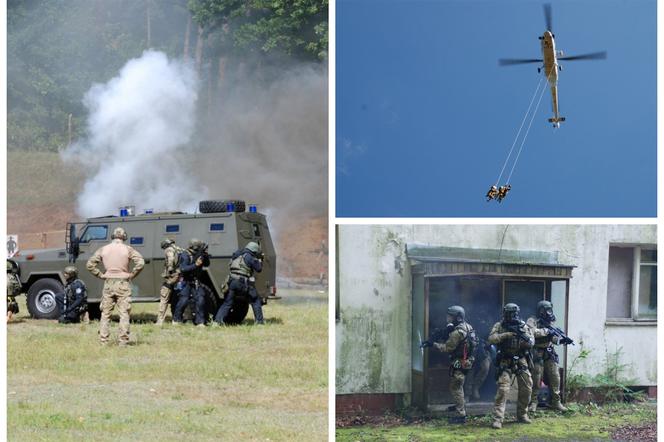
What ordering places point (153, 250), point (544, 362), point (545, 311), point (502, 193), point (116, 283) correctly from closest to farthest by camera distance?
point (545, 311) < point (544, 362) < point (502, 193) < point (116, 283) < point (153, 250)

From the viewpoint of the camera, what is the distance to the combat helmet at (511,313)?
501 inches

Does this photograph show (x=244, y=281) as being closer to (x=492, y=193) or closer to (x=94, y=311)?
(x=94, y=311)

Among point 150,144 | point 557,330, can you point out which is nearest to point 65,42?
point 150,144

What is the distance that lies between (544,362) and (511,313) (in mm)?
715

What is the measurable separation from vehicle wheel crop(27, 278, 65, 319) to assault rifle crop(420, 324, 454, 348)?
21.5 feet

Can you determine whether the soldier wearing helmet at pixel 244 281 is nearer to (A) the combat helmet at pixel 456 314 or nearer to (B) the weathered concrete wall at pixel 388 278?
→ (B) the weathered concrete wall at pixel 388 278

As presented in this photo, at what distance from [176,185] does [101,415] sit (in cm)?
934

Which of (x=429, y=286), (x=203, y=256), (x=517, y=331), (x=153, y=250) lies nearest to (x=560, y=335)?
(x=517, y=331)

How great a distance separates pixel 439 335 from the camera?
12812 millimetres

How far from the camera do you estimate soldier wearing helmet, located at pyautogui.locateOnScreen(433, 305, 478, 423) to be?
41.8ft

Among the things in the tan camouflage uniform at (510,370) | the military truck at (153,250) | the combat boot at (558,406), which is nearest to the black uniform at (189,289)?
the military truck at (153,250)

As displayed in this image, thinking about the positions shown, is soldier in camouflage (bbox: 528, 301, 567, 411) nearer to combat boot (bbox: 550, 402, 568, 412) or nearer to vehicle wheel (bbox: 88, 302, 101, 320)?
combat boot (bbox: 550, 402, 568, 412)

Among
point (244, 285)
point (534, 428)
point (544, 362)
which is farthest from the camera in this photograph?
point (244, 285)

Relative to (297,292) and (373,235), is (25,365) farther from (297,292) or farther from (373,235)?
(297,292)
